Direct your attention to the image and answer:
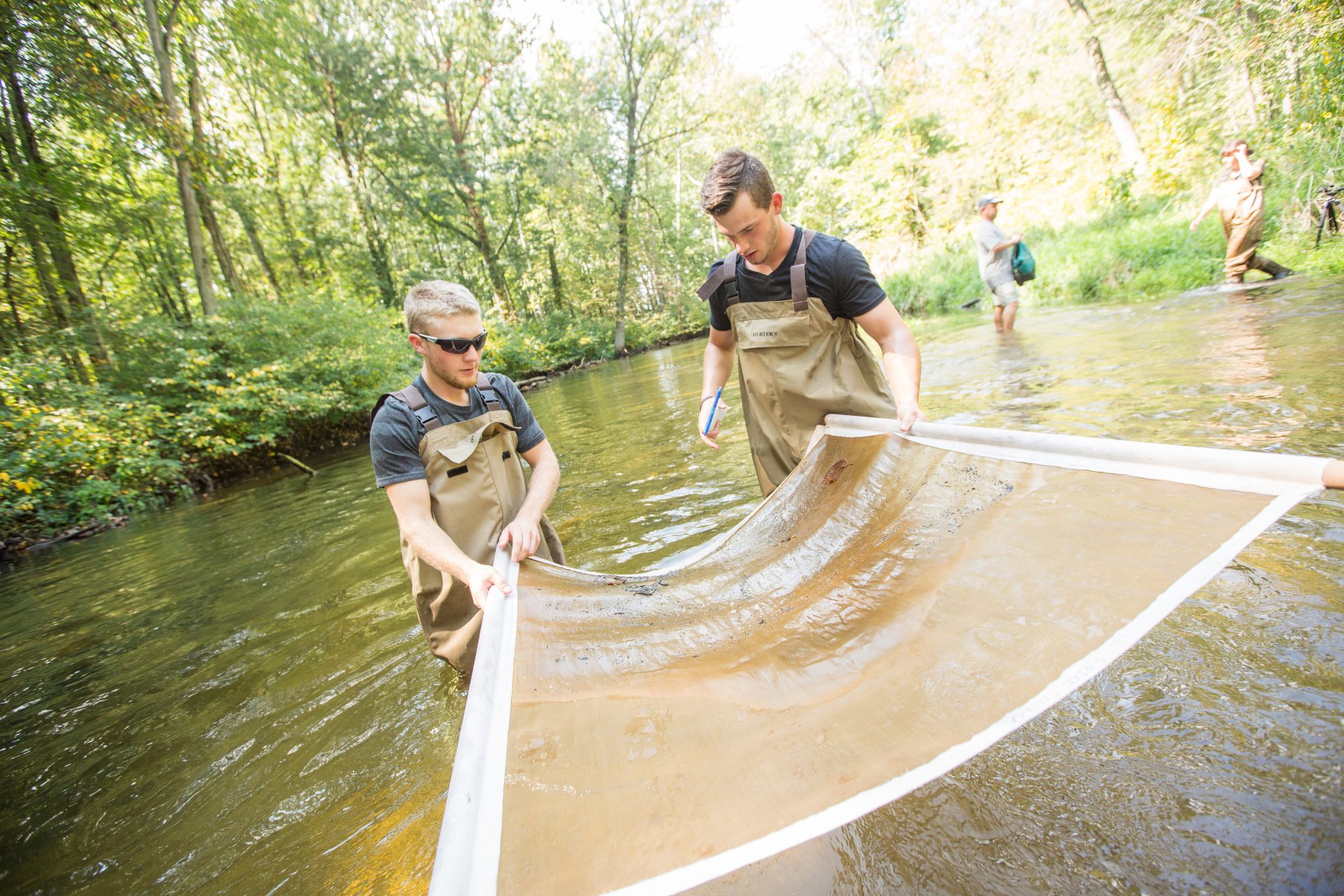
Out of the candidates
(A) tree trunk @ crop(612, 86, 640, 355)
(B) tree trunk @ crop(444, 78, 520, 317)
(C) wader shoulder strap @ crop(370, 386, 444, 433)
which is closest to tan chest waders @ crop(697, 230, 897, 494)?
(C) wader shoulder strap @ crop(370, 386, 444, 433)

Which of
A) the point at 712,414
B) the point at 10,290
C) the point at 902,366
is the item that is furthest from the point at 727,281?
the point at 10,290

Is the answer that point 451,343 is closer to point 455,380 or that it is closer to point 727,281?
point 455,380

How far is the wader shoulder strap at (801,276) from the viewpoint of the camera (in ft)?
8.18

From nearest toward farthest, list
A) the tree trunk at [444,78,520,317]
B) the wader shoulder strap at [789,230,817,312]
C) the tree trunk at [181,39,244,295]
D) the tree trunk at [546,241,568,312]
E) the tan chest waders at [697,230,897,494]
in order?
the wader shoulder strap at [789,230,817,312] → the tan chest waders at [697,230,897,494] → the tree trunk at [181,39,244,295] → the tree trunk at [444,78,520,317] → the tree trunk at [546,241,568,312]

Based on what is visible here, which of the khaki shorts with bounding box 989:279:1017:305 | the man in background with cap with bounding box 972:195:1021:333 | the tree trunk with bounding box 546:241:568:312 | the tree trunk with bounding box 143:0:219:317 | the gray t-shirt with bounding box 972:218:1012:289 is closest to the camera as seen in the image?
the man in background with cap with bounding box 972:195:1021:333

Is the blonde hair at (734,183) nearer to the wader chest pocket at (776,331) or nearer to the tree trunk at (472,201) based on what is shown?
the wader chest pocket at (776,331)

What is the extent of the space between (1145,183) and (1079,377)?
11.2 metres

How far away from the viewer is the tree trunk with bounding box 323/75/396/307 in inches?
895

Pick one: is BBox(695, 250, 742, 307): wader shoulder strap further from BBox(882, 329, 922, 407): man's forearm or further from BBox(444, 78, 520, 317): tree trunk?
BBox(444, 78, 520, 317): tree trunk

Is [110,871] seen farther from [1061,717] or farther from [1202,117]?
[1202,117]

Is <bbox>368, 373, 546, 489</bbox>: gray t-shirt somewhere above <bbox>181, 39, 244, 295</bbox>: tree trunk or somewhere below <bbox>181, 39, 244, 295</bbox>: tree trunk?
below

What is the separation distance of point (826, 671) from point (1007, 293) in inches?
347

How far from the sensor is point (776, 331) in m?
2.65

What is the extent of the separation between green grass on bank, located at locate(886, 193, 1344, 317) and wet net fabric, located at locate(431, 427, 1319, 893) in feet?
30.3
